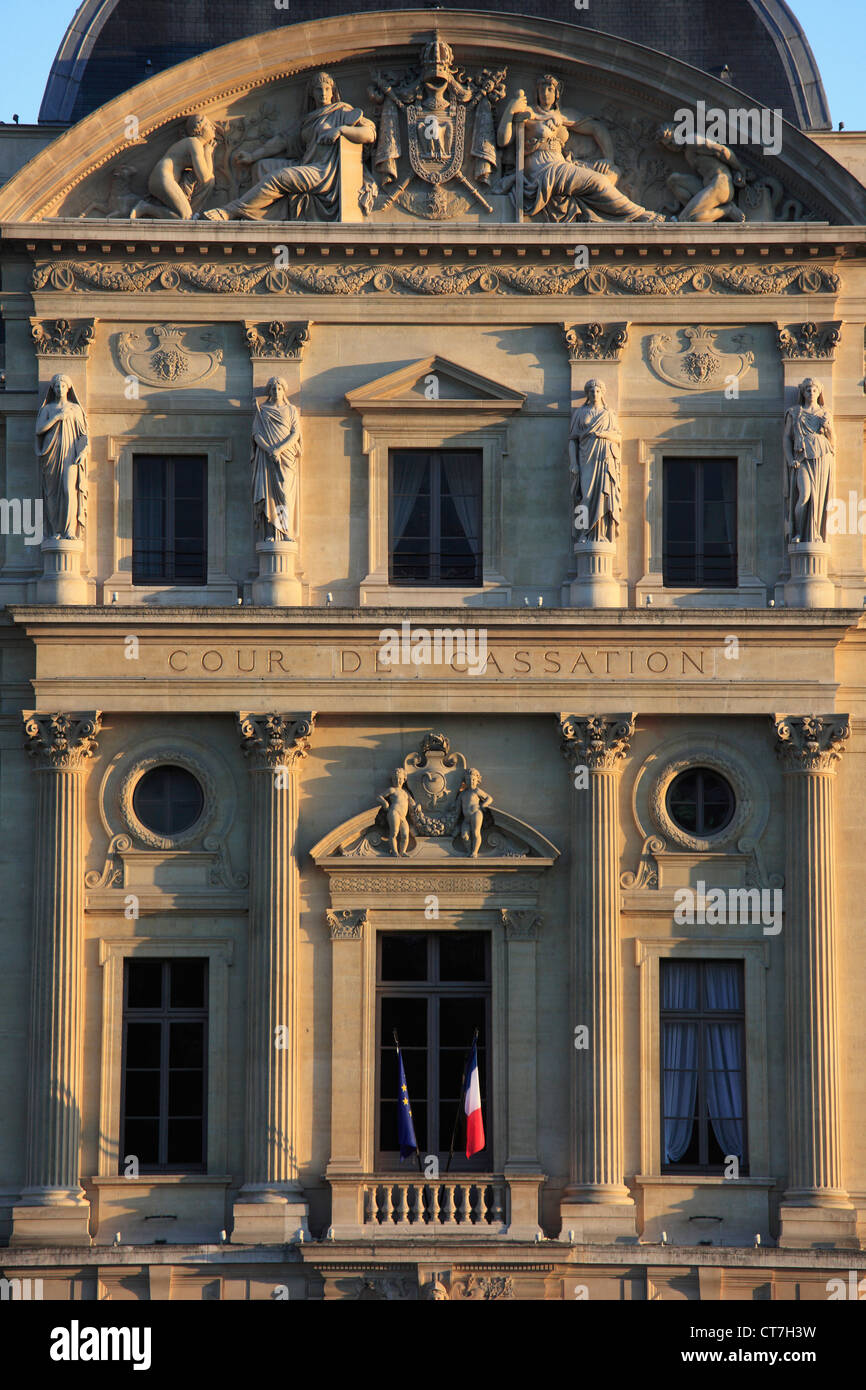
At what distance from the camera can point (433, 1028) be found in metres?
32.7

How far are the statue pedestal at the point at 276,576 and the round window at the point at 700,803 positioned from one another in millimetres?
5749

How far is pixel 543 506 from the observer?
33.4m

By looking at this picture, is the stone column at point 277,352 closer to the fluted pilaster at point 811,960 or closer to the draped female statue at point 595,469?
the draped female statue at point 595,469

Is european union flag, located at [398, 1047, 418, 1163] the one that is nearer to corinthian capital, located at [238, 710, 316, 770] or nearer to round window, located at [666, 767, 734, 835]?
corinthian capital, located at [238, 710, 316, 770]

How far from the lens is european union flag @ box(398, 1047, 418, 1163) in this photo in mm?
31750

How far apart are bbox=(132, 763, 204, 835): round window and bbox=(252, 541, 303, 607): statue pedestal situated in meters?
2.62

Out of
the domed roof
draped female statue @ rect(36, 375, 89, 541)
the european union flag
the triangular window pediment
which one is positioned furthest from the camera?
the domed roof

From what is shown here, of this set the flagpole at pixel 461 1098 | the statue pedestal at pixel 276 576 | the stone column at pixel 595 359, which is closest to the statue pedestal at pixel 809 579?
the stone column at pixel 595 359

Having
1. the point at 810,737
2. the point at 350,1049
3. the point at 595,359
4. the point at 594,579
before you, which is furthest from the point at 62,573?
the point at 810,737

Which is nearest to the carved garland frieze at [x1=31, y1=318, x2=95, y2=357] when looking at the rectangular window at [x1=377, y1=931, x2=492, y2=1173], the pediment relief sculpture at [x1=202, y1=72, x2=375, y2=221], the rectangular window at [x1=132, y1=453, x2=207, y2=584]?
the rectangular window at [x1=132, y1=453, x2=207, y2=584]

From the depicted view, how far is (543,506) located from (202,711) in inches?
214

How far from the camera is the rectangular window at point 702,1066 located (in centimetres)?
3231

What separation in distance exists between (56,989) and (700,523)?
1072cm

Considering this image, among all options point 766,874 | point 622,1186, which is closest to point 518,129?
point 766,874
